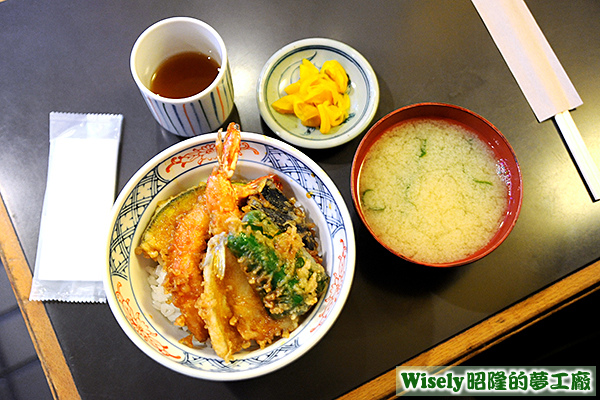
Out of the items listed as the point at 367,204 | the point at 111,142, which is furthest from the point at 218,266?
the point at 111,142

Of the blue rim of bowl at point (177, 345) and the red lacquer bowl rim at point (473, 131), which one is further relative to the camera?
the red lacquer bowl rim at point (473, 131)

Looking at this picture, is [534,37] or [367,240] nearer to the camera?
[367,240]

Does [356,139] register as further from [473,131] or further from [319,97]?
[473,131]

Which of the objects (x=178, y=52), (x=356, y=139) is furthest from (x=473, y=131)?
(x=178, y=52)

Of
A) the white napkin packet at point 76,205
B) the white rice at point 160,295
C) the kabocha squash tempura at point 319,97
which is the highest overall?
the kabocha squash tempura at point 319,97

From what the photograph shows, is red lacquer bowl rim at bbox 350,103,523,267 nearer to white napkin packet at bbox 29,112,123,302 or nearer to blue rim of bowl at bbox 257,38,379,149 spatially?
blue rim of bowl at bbox 257,38,379,149

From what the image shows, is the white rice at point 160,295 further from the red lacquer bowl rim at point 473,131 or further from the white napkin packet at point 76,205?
the red lacquer bowl rim at point 473,131

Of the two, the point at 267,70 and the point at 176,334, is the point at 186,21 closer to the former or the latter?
the point at 267,70

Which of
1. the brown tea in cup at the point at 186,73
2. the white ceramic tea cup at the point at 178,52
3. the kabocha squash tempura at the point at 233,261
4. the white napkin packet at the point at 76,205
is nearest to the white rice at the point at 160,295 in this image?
the kabocha squash tempura at the point at 233,261
